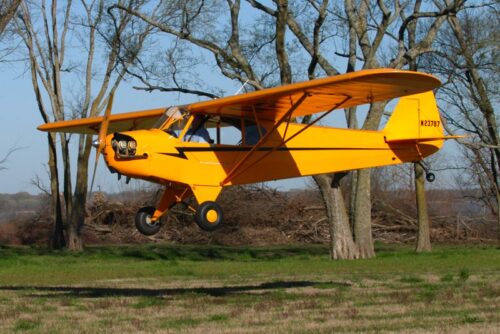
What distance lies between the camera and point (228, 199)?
4478cm

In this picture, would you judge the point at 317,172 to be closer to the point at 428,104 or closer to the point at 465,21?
the point at 428,104

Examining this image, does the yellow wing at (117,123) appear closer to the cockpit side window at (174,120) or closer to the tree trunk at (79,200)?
the cockpit side window at (174,120)

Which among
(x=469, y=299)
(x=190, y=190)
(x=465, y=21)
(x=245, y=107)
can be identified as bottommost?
(x=469, y=299)

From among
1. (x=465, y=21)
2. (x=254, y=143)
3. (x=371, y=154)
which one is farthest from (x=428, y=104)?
(x=465, y=21)

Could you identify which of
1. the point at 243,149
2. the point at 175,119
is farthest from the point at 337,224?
the point at 175,119

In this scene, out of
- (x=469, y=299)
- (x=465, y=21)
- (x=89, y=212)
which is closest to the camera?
(x=469, y=299)

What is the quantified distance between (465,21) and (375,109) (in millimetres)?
10924

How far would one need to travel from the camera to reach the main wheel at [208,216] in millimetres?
16656

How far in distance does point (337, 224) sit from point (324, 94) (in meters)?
12.6

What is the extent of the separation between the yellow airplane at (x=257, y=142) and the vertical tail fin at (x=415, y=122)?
0.10 feet

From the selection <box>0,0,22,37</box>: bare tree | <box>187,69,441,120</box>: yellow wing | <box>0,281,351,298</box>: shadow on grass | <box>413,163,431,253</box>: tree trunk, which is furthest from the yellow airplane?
<box>413,163,431,253</box>: tree trunk

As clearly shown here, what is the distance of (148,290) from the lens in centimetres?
1964

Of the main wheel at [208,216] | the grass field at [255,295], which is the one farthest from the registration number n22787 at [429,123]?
the main wheel at [208,216]

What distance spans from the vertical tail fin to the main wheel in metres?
5.11
